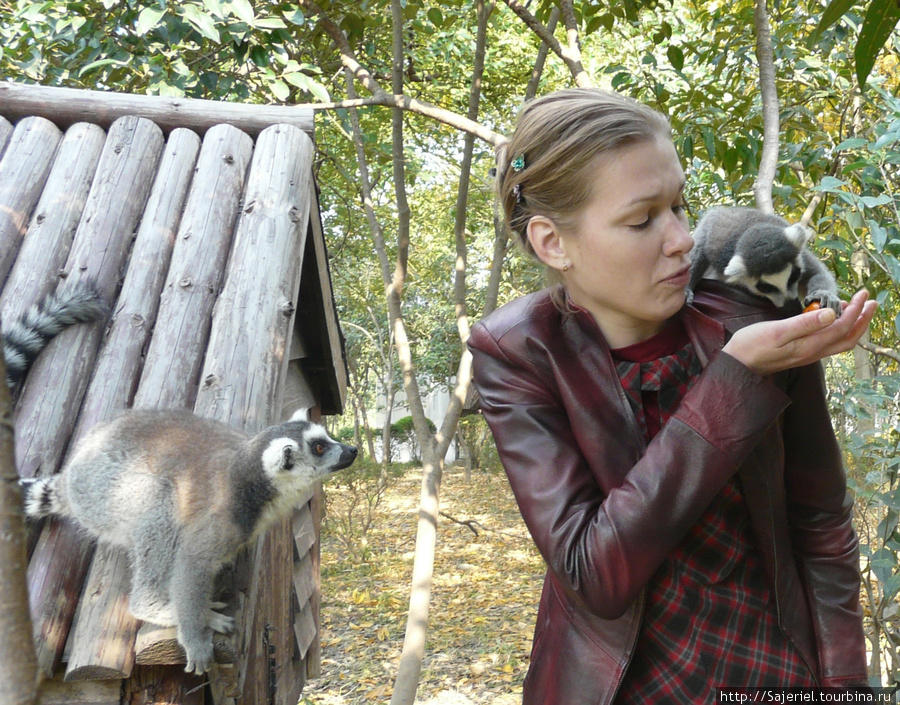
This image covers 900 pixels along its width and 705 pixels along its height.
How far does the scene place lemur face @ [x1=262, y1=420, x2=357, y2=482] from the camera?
7.53ft

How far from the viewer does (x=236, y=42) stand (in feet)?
12.1

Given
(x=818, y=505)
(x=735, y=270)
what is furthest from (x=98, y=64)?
(x=818, y=505)

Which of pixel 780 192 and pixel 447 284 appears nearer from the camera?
pixel 780 192

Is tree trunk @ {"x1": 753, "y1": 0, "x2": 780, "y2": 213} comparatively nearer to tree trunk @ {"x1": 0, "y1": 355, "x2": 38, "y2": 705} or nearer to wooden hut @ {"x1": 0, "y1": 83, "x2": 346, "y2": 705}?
wooden hut @ {"x1": 0, "y1": 83, "x2": 346, "y2": 705}

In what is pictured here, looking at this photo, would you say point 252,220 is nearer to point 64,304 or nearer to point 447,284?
point 64,304

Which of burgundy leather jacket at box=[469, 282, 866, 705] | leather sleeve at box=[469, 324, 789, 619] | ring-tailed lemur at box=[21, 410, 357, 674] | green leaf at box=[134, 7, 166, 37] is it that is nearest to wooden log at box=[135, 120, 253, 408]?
ring-tailed lemur at box=[21, 410, 357, 674]

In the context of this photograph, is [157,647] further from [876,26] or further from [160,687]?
[876,26]

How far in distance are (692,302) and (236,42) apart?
2929 mm

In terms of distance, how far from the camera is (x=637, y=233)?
1.33m

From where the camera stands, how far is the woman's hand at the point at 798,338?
116cm

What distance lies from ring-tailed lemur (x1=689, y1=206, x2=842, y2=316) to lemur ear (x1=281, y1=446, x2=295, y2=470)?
4.07 ft

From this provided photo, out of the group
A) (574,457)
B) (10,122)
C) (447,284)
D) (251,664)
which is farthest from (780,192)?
(447,284)

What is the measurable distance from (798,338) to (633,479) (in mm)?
326

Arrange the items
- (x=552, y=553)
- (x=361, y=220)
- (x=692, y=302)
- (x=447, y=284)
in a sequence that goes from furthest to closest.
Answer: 1. (x=447, y=284)
2. (x=361, y=220)
3. (x=692, y=302)
4. (x=552, y=553)
